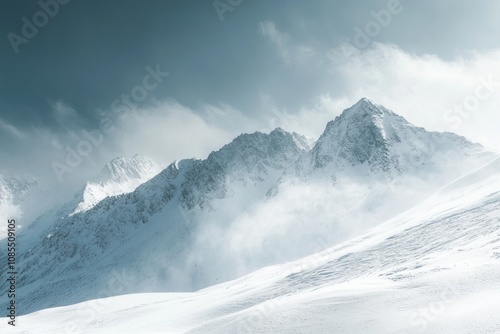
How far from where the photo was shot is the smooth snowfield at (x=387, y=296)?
19.9 m

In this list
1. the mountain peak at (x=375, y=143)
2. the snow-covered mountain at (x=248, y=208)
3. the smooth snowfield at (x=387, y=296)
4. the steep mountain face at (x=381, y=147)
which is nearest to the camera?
the smooth snowfield at (x=387, y=296)

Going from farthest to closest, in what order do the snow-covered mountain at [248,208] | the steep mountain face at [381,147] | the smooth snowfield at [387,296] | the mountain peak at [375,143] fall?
the mountain peak at [375,143]
the steep mountain face at [381,147]
the snow-covered mountain at [248,208]
the smooth snowfield at [387,296]

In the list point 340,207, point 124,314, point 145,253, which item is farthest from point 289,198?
point 124,314

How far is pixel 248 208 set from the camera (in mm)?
147625

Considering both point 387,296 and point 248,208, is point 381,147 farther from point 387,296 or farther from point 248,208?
point 387,296

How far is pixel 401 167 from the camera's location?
12488 centimetres

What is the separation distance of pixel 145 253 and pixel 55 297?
1332 inches

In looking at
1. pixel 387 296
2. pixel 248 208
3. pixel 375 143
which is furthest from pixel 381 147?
pixel 387 296

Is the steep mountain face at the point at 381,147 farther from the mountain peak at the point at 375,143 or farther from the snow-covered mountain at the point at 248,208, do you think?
the snow-covered mountain at the point at 248,208

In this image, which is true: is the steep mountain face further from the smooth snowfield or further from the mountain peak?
the smooth snowfield

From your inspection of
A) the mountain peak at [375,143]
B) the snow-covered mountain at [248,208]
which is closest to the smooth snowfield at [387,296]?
the snow-covered mountain at [248,208]

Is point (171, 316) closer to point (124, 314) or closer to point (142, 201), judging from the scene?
point (124, 314)

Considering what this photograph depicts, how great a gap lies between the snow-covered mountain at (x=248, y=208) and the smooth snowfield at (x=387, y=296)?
55.8m

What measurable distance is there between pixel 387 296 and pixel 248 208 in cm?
12469
